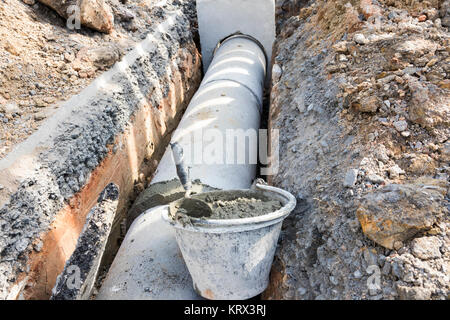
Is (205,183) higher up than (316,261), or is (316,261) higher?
(316,261)

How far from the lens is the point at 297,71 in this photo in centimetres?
389

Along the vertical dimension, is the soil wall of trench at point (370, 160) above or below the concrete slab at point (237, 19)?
above

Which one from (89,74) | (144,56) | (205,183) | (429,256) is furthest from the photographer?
(144,56)

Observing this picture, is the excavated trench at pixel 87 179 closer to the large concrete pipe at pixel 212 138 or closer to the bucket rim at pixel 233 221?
the large concrete pipe at pixel 212 138

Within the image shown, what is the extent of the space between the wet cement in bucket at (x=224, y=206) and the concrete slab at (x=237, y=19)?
390 cm

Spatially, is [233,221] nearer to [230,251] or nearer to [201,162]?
[230,251]

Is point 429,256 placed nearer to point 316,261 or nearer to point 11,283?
point 316,261

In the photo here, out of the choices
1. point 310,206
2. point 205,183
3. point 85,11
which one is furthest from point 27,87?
point 310,206

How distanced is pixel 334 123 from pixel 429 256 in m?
1.29

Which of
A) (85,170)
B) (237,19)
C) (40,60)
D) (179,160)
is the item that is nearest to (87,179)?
(85,170)

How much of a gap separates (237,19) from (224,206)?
4.66m

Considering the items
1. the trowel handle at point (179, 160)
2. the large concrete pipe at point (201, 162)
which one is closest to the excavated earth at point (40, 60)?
the large concrete pipe at point (201, 162)

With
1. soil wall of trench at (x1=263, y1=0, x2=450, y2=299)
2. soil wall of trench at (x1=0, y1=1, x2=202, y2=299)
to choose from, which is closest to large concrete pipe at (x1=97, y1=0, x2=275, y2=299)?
soil wall of trench at (x1=0, y1=1, x2=202, y2=299)

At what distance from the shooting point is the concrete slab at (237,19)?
6.00 metres
